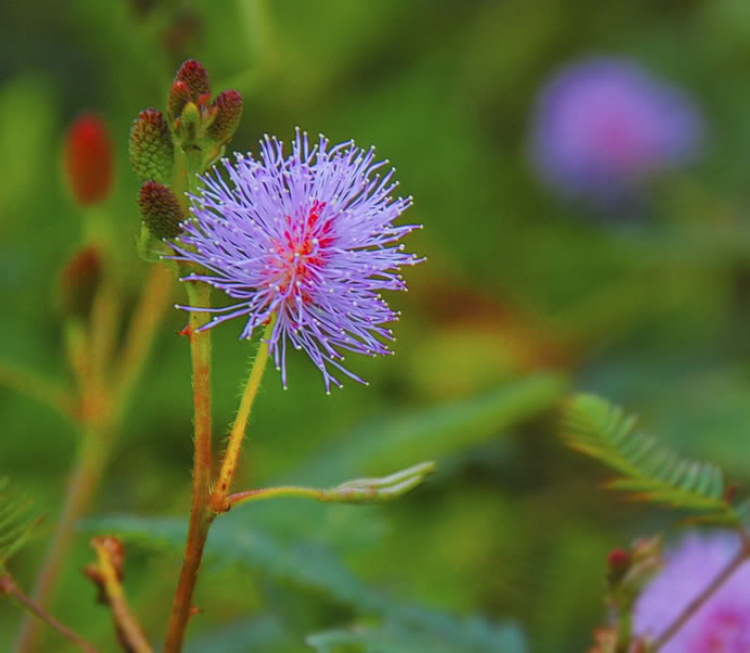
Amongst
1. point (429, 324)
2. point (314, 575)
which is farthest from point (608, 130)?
point (314, 575)

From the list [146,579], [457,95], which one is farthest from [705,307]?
[146,579]

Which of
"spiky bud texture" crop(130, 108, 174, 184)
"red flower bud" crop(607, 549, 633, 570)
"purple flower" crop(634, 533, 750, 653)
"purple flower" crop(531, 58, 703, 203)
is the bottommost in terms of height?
"red flower bud" crop(607, 549, 633, 570)

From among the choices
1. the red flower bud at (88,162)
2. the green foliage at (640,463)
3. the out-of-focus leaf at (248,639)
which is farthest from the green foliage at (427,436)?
the green foliage at (640,463)

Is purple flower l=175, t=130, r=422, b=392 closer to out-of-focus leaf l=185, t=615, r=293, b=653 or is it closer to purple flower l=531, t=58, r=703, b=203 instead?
out-of-focus leaf l=185, t=615, r=293, b=653

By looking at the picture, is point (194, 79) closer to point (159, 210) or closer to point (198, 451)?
point (159, 210)

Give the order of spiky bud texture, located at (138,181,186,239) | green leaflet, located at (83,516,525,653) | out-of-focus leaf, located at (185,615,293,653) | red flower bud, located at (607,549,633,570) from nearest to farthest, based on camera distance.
Answer: spiky bud texture, located at (138,181,186,239) < red flower bud, located at (607,549,633,570) < green leaflet, located at (83,516,525,653) < out-of-focus leaf, located at (185,615,293,653)

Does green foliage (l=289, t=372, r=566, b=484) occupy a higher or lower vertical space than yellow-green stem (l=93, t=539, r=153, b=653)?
higher

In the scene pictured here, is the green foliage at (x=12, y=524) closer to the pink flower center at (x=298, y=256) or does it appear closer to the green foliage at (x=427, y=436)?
the pink flower center at (x=298, y=256)

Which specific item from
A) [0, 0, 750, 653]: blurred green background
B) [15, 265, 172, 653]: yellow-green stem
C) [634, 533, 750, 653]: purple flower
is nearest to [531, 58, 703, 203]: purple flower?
[0, 0, 750, 653]: blurred green background

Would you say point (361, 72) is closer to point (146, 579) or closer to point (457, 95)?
point (457, 95)
